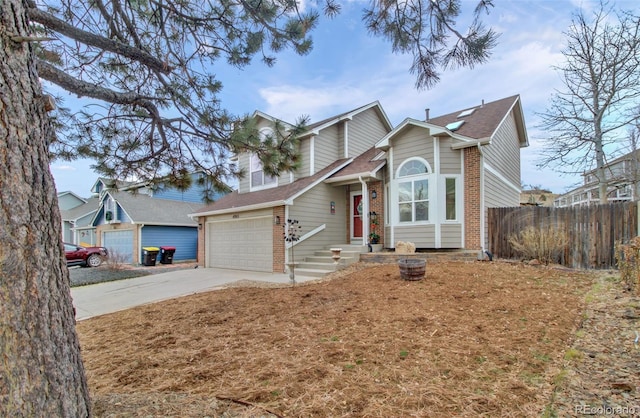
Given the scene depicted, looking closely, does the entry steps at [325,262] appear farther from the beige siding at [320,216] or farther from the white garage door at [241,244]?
the white garage door at [241,244]

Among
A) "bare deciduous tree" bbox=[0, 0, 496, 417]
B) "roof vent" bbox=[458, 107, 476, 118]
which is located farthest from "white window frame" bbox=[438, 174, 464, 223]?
"bare deciduous tree" bbox=[0, 0, 496, 417]

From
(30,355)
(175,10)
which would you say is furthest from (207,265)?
(30,355)

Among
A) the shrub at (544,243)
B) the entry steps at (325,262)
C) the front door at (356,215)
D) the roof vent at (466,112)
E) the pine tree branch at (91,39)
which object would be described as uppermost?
the roof vent at (466,112)

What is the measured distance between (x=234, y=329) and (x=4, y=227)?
3.22 meters

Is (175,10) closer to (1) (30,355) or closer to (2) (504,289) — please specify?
(1) (30,355)

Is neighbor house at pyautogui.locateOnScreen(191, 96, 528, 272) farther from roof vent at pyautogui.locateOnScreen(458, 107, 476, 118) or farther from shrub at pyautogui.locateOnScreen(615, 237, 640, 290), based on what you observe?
shrub at pyautogui.locateOnScreen(615, 237, 640, 290)

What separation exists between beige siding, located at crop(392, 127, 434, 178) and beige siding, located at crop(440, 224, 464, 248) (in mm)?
1921

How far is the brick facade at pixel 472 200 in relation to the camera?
29.7 ft

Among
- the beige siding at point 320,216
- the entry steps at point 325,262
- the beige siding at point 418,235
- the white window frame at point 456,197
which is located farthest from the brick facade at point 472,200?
the beige siding at point 320,216

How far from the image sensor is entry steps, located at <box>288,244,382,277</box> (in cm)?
944

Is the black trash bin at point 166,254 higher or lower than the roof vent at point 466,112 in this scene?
lower

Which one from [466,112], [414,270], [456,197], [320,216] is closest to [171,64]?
[414,270]

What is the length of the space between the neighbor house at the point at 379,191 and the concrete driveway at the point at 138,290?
1.83 m

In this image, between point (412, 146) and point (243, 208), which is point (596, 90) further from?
point (243, 208)
